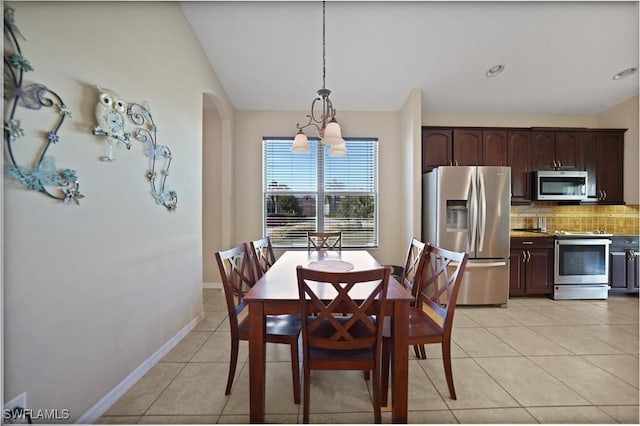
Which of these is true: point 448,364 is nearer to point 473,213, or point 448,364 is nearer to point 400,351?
point 400,351

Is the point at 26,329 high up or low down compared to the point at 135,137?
down

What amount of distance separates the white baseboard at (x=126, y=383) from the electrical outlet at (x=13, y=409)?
33 centimetres

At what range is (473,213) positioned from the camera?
10.0ft

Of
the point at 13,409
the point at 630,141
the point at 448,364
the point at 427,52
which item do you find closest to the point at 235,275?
the point at 13,409

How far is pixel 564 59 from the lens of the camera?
9.60ft

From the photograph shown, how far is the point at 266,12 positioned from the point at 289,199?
7.41 feet

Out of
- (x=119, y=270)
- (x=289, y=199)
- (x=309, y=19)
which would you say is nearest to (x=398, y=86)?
(x=309, y=19)

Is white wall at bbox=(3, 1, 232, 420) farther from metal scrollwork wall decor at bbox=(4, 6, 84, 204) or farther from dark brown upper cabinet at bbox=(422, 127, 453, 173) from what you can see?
dark brown upper cabinet at bbox=(422, 127, 453, 173)

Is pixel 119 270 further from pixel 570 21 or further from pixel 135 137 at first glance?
pixel 570 21

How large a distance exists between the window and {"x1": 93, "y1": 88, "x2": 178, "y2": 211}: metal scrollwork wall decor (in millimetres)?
1729

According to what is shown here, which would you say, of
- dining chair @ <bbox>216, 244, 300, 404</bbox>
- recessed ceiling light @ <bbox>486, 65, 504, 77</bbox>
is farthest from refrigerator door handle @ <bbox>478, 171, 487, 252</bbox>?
dining chair @ <bbox>216, 244, 300, 404</bbox>

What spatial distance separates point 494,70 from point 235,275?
3733mm

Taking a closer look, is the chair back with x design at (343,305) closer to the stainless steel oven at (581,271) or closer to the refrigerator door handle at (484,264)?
the refrigerator door handle at (484,264)

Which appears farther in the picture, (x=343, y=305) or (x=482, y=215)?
(x=482, y=215)
